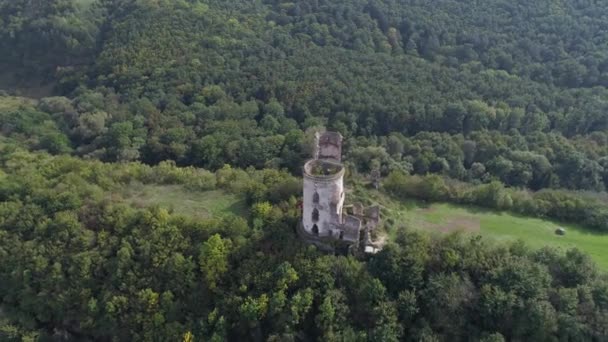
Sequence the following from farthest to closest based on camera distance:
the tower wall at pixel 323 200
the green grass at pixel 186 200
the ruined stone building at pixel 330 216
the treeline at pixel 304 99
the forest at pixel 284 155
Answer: the treeline at pixel 304 99
the green grass at pixel 186 200
the ruined stone building at pixel 330 216
the tower wall at pixel 323 200
the forest at pixel 284 155

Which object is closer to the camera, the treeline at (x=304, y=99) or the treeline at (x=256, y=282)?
the treeline at (x=256, y=282)

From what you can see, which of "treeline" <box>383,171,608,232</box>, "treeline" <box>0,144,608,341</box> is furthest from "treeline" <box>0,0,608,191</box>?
"treeline" <box>0,144,608,341</box>

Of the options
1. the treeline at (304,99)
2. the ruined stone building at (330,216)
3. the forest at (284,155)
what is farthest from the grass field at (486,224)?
the treeline at (304,99)

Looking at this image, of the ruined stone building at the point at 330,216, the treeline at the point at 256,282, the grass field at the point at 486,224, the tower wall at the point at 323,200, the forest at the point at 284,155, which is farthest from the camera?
the grass field at the point at 486,224

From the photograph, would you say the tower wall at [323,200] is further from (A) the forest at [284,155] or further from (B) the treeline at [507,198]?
(B) the treeline at [507,198]

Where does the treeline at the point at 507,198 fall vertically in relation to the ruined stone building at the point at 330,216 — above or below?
below

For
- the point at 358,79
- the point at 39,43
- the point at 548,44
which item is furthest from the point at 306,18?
the point at 39,43

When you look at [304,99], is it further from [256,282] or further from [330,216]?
[256,282]

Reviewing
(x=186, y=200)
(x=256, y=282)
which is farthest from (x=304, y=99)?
(x=256, y=282)
